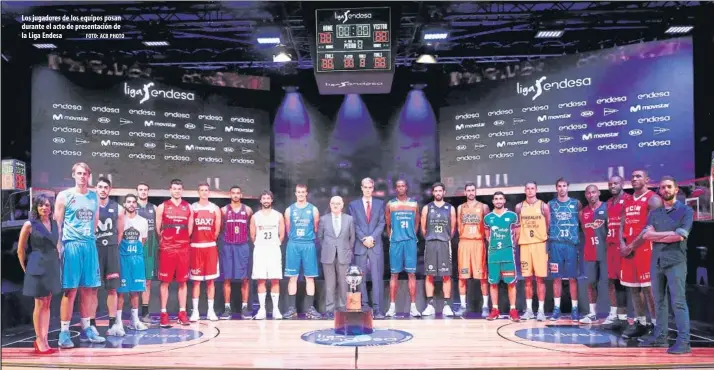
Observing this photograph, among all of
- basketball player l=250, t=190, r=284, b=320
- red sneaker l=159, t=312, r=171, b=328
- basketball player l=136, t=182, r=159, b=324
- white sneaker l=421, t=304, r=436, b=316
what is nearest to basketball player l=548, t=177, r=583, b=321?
white sneaker l=421, t=304, r=436, b=316

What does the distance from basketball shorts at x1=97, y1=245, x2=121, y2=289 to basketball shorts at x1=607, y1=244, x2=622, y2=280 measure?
18.5 feet

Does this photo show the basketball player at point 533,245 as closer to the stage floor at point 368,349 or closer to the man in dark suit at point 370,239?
the stage floor at point 368,349

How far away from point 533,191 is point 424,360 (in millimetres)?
3183

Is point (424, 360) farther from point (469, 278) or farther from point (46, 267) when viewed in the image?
point (46, 267)

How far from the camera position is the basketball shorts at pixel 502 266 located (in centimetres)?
771

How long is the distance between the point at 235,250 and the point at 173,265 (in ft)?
2.75

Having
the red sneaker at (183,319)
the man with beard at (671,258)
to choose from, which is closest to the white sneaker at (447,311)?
the man with beard at (671,258)

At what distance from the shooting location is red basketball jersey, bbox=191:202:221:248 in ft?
25.5

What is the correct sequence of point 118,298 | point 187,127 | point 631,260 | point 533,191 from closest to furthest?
point 631,260
point 118,298
point 533,191
point 187,127

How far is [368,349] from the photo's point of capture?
5.91 meters

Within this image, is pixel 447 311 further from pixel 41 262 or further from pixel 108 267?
pixel 41 262

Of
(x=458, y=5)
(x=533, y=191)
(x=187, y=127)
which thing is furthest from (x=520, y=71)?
(x=187, y=127)

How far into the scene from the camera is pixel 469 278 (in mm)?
8133

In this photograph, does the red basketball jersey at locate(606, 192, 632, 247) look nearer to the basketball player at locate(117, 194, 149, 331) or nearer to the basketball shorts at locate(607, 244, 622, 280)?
the basketball shorts at locate(607, 244, 622, 280)
